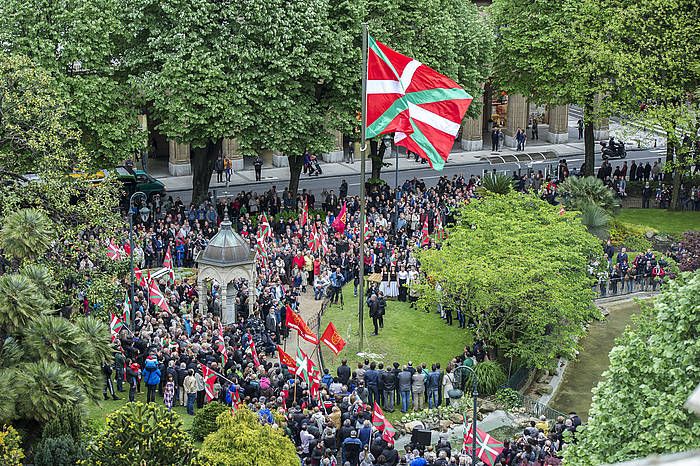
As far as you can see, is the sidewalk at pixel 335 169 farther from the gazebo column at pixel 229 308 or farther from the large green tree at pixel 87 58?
the gazebo column at pixel 229 308

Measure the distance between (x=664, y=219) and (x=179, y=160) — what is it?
30.1m

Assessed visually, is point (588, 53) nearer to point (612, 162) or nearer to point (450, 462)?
point (612, 162)

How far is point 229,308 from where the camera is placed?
40375 mm

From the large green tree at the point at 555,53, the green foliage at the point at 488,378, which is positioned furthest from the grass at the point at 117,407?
the large green tree at the point at 555,53

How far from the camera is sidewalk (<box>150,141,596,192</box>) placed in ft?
219

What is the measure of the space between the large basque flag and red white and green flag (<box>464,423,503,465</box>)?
8.81 m

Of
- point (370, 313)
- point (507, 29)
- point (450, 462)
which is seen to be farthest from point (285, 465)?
point (507, 29)

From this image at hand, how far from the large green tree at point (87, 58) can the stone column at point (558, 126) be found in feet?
124

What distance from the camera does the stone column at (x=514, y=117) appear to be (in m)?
77.9

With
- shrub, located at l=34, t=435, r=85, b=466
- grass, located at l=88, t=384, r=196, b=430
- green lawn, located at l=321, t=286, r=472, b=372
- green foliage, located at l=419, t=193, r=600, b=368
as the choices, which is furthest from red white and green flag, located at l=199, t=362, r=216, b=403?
green foliage, located at l=419, t=193, r=600, b=368

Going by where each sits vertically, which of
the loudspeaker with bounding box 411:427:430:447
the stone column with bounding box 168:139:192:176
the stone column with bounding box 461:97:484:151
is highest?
the stone column with bounding box 461:97:484:151

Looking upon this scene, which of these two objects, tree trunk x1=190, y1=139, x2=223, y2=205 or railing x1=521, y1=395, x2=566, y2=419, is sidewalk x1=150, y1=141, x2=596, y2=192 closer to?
tree trunk x1=190, y1=139, x2=223, y2=205

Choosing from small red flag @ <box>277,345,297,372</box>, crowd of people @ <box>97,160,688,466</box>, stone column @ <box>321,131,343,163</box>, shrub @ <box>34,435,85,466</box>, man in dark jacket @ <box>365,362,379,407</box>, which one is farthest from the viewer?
stone column @ <box>321,131,343,163</box>

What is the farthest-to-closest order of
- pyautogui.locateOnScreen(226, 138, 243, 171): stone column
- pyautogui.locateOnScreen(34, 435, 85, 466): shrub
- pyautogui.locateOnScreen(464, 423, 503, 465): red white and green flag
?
1. pyautogui.locateOnScreen(226, 138, 243, 171): stone column
2. pyautogui.locateOnScreen(464, 423, 503, 465): red white and green flag
3. pyautogui.locateOnScreen(34, 435, 85, 466): shrub
